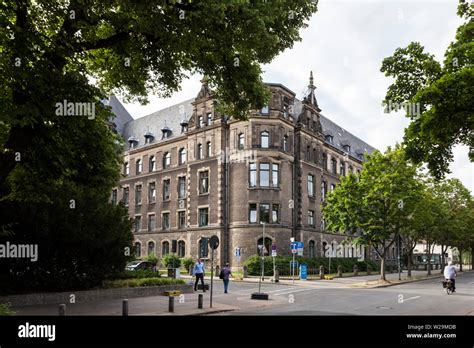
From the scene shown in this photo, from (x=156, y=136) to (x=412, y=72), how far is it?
4417cm

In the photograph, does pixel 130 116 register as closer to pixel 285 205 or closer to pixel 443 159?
pixel 285 205

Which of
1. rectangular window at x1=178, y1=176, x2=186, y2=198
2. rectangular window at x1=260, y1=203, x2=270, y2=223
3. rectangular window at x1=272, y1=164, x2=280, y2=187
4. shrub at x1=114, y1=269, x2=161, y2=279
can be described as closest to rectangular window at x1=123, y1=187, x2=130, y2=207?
rectangular window at x1=178, y1=176, x2=186, y2=198

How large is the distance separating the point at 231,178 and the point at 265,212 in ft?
16.8

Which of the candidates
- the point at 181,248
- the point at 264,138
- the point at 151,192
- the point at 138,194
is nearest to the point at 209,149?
the point at 264,138

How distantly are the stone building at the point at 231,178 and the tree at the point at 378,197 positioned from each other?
8926 mm

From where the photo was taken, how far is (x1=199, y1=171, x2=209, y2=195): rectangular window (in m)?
48.1

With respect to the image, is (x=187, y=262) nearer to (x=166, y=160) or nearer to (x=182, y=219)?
(x=182, y=219)

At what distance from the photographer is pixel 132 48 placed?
1354 cm

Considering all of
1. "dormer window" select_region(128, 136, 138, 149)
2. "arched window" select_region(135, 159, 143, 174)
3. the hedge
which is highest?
"dormer window" select_region(128, 136, 138, 149)

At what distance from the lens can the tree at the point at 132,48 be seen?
1077 cm

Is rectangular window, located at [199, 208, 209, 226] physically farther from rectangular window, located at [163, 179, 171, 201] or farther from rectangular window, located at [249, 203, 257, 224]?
rectangular window, located at [163, 179, 171, 201]

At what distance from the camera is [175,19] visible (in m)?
11.7

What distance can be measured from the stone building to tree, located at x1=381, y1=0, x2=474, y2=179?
24.3 meters
